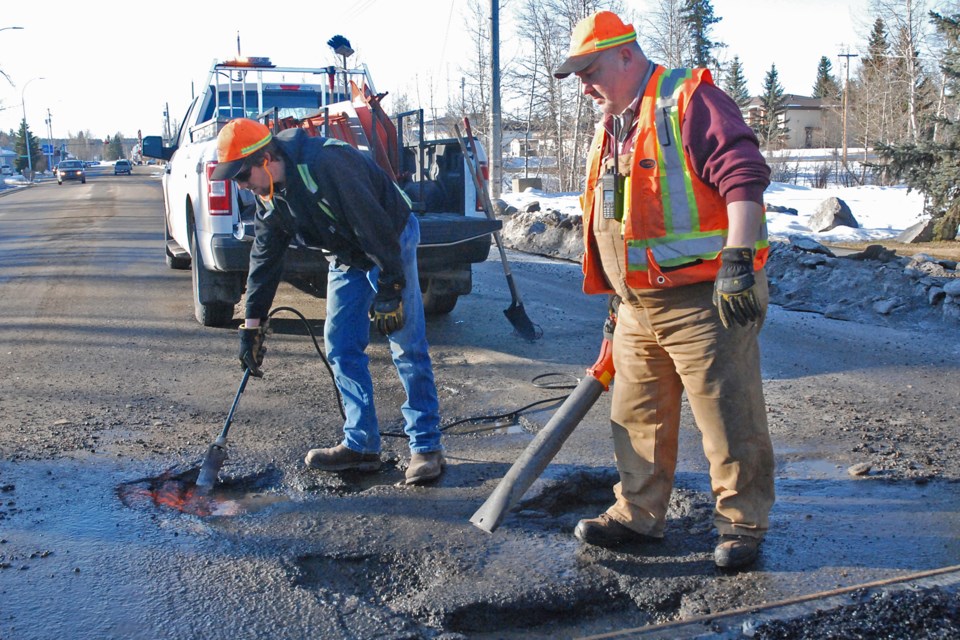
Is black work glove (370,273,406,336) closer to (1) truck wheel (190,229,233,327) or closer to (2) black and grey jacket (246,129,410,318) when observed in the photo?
(2) black and grey jacket (246,129,410,318)

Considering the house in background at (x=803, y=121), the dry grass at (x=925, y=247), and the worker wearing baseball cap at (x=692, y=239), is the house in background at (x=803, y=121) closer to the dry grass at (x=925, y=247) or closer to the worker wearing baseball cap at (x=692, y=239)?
the dry grass at (x=925, y=247)

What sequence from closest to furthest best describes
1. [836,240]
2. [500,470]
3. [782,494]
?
[782,494] → [500,470] → [836,240]

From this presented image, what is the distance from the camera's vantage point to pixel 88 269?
10695mm

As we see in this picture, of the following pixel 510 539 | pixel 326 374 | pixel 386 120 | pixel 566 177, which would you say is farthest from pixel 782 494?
pixel 566 177

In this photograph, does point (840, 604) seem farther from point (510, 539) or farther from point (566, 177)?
point (566, 177)

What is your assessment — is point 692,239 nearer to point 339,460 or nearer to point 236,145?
point 236,145

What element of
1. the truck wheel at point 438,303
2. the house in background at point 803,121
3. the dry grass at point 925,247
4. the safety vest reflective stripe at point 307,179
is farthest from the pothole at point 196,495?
the house in background at point 803,121

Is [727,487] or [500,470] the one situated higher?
[727,487]

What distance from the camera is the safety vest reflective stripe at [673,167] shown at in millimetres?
2893

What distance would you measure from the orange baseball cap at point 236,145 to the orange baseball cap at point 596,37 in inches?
55.3

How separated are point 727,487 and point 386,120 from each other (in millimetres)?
5109

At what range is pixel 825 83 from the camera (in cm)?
7306

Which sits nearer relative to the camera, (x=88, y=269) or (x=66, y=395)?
(x=66, y=395)

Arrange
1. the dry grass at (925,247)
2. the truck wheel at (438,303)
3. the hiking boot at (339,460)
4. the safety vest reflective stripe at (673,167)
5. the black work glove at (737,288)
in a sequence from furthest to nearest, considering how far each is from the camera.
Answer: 1. the dry grass at (925,247)
2. the truck wheel at (438,303)
3. the hiking boot at (339,460)
4. the safety vest reflective stripe at (673,167)
5. the black work glove at (737,288)
